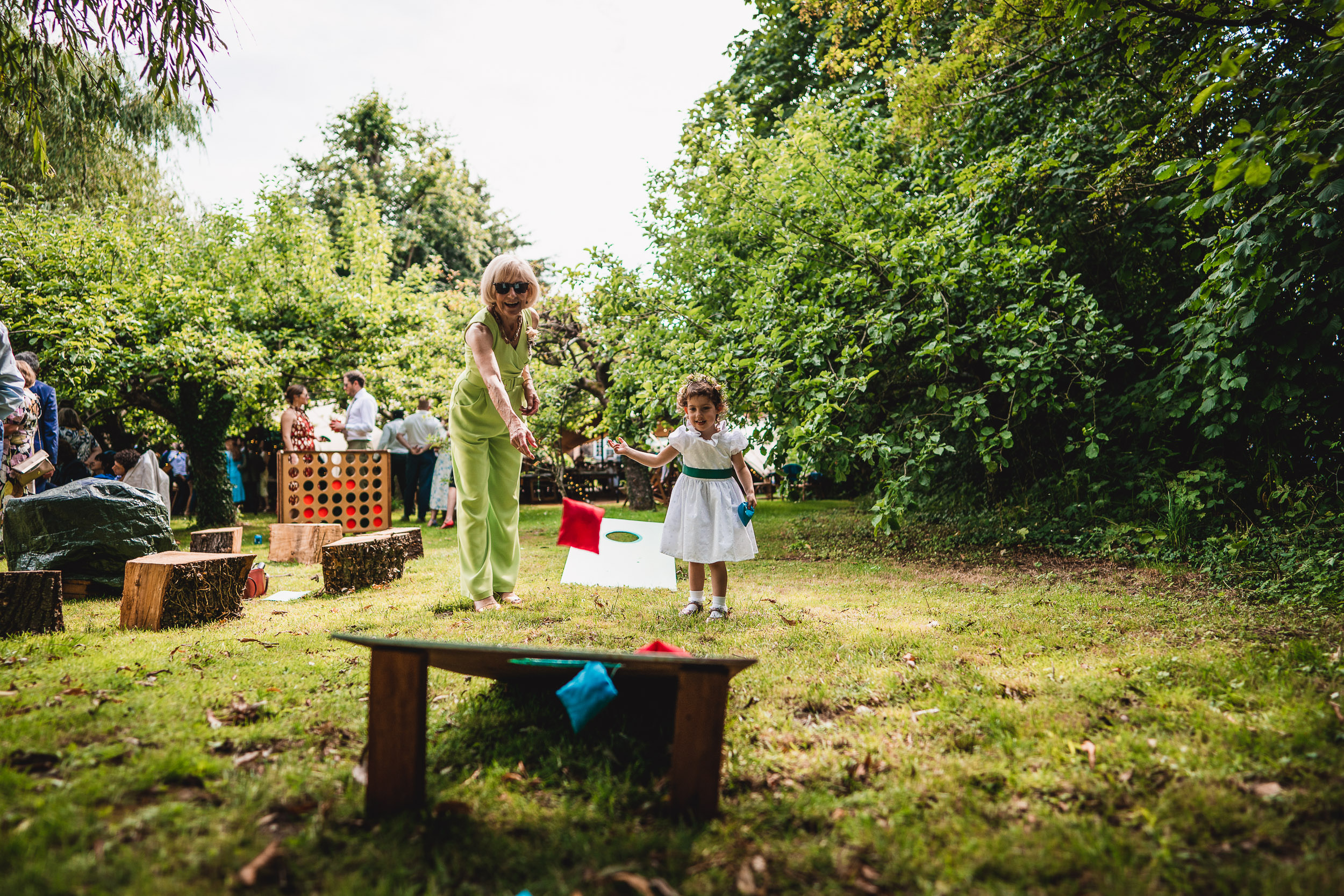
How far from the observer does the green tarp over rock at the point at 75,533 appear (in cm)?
493

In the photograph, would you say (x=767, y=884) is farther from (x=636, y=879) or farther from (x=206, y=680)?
(x=206, y=680)

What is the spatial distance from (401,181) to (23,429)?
25.7 meters

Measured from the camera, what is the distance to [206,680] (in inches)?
121

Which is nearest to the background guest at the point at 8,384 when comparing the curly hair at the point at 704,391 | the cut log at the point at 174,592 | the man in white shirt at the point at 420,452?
the cut log at the point at 174,592

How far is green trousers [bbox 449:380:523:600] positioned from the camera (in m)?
4.46

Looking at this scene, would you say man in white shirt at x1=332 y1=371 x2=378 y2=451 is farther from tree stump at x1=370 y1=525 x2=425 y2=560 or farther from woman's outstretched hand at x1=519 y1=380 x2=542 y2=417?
woman's outstretched hand at x1=519 y1=380 x2=542 y2=417

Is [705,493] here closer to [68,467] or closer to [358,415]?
[358,415]

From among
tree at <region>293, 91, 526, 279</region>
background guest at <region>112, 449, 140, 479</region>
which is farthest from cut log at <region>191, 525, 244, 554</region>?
tree at <region>293, 91, 526, 279</region>

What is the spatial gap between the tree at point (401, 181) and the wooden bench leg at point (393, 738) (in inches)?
1108

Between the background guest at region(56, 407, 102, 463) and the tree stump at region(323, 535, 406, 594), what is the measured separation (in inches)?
189

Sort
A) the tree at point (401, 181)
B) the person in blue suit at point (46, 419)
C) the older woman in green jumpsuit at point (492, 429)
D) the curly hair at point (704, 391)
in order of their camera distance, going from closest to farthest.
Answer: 1. the older woman in green jumpsuit at point (492, 429)
2. the curly hair at point (704, 391)
3. the person in blue suit at point (46, 419)
4. the tree at point (401, 181)

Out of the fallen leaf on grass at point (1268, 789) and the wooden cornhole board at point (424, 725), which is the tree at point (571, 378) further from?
the fallen leaf on grass at point (1268, 789)

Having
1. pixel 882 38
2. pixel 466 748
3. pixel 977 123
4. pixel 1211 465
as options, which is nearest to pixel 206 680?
pixel 466 748

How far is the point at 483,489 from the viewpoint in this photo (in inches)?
177
